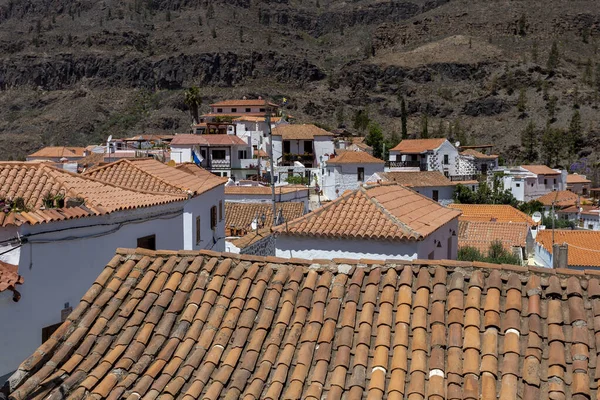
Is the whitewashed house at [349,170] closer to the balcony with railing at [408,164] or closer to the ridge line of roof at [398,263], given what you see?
the balcony with railing at [408,164]

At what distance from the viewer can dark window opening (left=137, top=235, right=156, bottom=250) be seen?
1265cm

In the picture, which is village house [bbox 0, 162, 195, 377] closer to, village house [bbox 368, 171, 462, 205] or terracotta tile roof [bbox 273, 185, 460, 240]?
terracotta tile roof [bbox 273, 185, 460, 240]

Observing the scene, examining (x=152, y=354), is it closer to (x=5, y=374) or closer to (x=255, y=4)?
(x=5, y=374)

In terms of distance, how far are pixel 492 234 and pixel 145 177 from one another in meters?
18.2

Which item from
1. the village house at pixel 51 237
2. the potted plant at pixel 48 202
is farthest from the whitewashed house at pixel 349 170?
the potted plant at pixel 48 202

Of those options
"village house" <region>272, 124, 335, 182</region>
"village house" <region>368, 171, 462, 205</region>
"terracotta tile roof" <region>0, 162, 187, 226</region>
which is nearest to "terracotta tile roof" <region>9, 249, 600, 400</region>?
"terracotta tile roof" <region>0, 162, 187, 226</region>

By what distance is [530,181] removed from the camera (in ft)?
195

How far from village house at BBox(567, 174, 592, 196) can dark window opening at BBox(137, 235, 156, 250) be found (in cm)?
6188

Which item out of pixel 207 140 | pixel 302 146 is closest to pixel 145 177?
pixel 207 140

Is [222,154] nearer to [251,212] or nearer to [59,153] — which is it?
[59,153]

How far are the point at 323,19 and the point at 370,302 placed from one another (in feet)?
525

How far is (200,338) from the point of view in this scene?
17.6ft

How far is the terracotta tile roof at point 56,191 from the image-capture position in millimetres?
10220

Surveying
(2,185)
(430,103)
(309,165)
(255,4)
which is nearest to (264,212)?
(2,185)
